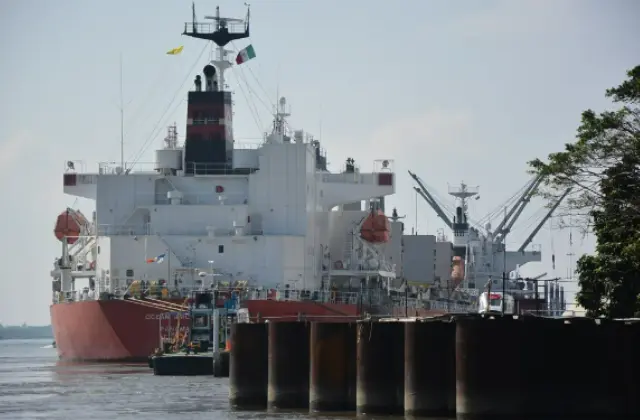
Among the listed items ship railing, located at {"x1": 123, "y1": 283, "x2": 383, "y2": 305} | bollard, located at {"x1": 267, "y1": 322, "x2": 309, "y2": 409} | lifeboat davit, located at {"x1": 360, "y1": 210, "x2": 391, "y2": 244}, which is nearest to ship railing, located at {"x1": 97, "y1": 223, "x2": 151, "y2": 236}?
ship railing, located at {"x1": 123, "y1": 283, "x2": 383, "y2": 305}

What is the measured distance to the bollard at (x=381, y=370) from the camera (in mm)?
39688

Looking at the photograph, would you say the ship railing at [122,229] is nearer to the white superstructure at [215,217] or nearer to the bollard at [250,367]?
the white superstructure at [215,217]

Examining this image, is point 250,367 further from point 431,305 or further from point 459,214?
point 459,214

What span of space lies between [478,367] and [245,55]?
48.7 meters

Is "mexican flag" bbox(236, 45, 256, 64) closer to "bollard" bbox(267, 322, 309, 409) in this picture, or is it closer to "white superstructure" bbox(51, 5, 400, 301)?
"white superstructure" bbox(51, 5, 400, 301)

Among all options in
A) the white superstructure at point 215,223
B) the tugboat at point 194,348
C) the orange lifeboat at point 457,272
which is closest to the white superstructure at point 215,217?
the white superstructure at point 215,223

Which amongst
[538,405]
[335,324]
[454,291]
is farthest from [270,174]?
[538,405]

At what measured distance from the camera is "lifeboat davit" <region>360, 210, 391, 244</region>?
8719cm

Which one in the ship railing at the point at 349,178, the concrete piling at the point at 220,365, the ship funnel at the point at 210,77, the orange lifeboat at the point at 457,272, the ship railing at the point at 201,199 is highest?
the ship funnel at the point at 210,77

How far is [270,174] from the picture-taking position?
265ft

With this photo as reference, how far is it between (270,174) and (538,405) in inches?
1781

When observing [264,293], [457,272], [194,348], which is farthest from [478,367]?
[457,272]

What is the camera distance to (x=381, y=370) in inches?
1569

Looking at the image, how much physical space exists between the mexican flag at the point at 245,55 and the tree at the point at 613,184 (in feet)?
131
